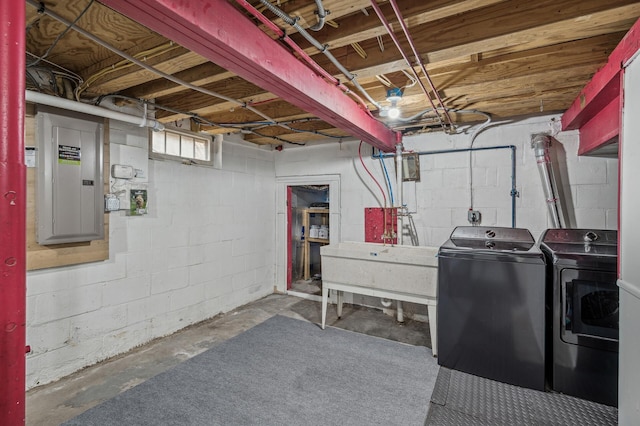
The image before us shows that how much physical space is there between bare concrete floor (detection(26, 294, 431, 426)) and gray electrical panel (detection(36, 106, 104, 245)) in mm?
1039

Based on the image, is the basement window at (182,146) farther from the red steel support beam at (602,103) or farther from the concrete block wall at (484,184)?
the red steel support beam at (602,103)

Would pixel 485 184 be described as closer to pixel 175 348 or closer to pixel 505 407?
pixel 505 407

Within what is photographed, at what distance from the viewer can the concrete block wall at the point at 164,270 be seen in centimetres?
231

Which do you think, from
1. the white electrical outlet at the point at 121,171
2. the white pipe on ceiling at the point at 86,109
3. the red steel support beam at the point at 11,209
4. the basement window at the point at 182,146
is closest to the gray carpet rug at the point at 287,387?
the red steel support beam at the point at 11,209

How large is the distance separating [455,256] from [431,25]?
62.8 inches

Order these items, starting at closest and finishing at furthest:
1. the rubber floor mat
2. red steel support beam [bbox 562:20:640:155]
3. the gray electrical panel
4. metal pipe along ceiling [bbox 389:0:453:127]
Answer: metal pipe along ceiling [bbox 389:0:453:127], red steel support beam [bbox 562:20:640:155], the rubber floor mat, the gray electrical panel

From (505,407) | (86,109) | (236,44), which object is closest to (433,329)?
(505,407)

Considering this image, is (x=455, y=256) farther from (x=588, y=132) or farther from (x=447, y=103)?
(x=588, y=132)

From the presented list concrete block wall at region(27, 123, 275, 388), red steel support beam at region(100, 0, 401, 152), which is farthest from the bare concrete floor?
red steel support beam at region(100, 0, 401, 152)

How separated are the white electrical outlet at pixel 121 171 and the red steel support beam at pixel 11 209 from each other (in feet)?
6.53

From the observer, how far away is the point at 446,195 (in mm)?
3400

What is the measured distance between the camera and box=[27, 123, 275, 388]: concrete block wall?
2311mm

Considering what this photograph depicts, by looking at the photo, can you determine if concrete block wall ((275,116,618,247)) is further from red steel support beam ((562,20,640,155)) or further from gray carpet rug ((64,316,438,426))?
gray carpet rug ((64,316,438,426))

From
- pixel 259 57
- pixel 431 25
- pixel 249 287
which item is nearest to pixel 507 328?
pixel 431 25
